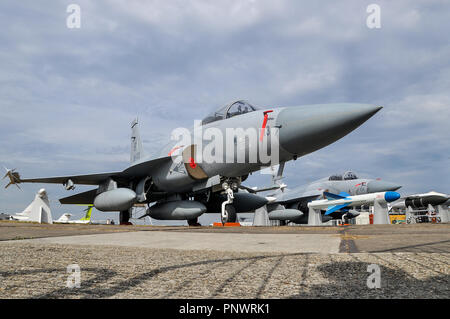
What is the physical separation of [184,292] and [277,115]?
337 inches

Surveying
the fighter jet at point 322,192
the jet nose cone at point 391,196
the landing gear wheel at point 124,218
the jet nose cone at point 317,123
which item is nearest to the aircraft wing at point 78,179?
the landing gear wheel at point 124,218

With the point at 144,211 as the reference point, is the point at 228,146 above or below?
above

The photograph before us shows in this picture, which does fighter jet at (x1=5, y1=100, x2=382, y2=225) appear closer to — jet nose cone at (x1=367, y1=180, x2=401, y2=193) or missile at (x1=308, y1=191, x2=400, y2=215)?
missile at (x1=308, y1=191, x2=400, y2=215)

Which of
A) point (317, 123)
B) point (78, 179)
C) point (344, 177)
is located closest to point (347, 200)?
point (344, 177)

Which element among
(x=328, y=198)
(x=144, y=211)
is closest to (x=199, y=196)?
(x=144, y=211)

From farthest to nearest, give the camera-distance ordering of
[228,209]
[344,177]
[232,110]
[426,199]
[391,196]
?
1. [426,199]
2. [344,177]
3. [391,196]
4. [228,209]
5. [232,110]

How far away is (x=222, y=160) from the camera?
1181 centimetres

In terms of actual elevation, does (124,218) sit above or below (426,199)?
below

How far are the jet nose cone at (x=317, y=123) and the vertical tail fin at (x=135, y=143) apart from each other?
14.2 meters

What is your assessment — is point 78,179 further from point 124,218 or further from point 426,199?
point 426,199

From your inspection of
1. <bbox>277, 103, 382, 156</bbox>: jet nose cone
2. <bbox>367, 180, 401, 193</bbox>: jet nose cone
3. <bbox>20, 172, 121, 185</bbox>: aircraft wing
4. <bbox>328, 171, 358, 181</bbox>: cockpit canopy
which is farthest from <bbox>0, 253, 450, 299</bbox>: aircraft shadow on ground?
<bbox>328, 171, 358, 181</bbox>: cockpit canopy

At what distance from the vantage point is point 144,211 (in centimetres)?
1773

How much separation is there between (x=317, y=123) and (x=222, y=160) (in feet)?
13.0
